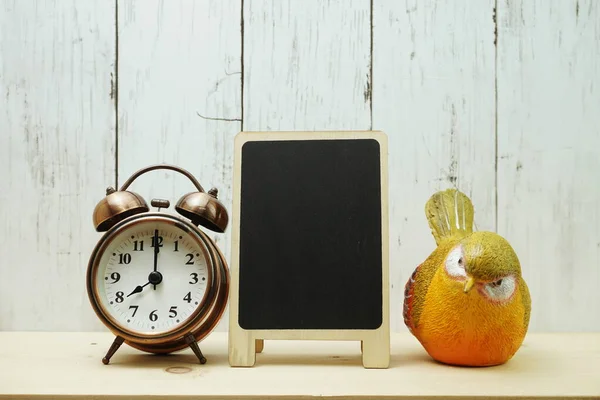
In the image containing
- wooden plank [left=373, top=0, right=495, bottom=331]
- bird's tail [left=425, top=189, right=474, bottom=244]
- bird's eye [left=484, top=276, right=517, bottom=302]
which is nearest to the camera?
bird's eye [left=484, top=276, right=517, bottom=302]

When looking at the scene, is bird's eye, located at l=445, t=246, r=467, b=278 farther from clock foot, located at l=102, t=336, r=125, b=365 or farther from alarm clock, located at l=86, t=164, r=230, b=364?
clock foot, located at l=102, t=336, r=125, b=365

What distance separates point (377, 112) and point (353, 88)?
71 mm

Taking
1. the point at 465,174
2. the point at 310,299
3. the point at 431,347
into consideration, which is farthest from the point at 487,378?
the point at 465,174

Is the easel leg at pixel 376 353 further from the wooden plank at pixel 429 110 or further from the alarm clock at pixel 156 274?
the wooden plank at pixel 429 110

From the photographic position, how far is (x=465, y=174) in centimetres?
139

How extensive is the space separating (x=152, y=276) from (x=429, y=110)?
0.69 m

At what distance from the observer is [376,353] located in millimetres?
1022

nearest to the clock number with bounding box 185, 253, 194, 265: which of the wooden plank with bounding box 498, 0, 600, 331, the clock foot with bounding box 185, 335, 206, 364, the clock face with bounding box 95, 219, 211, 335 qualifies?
the clock face with bounding box 95, 219, 211, 335

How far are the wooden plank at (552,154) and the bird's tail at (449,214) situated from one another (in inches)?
11.8

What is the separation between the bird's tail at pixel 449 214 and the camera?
1.11 metres

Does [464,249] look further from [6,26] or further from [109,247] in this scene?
[6,26]

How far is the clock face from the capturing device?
1.04 metres

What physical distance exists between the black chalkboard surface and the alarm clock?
0.19 feet

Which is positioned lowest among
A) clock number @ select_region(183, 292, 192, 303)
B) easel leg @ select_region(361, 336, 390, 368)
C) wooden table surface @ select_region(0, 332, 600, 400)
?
wooden table surface @ select_region(0, 332, 600, 400)
